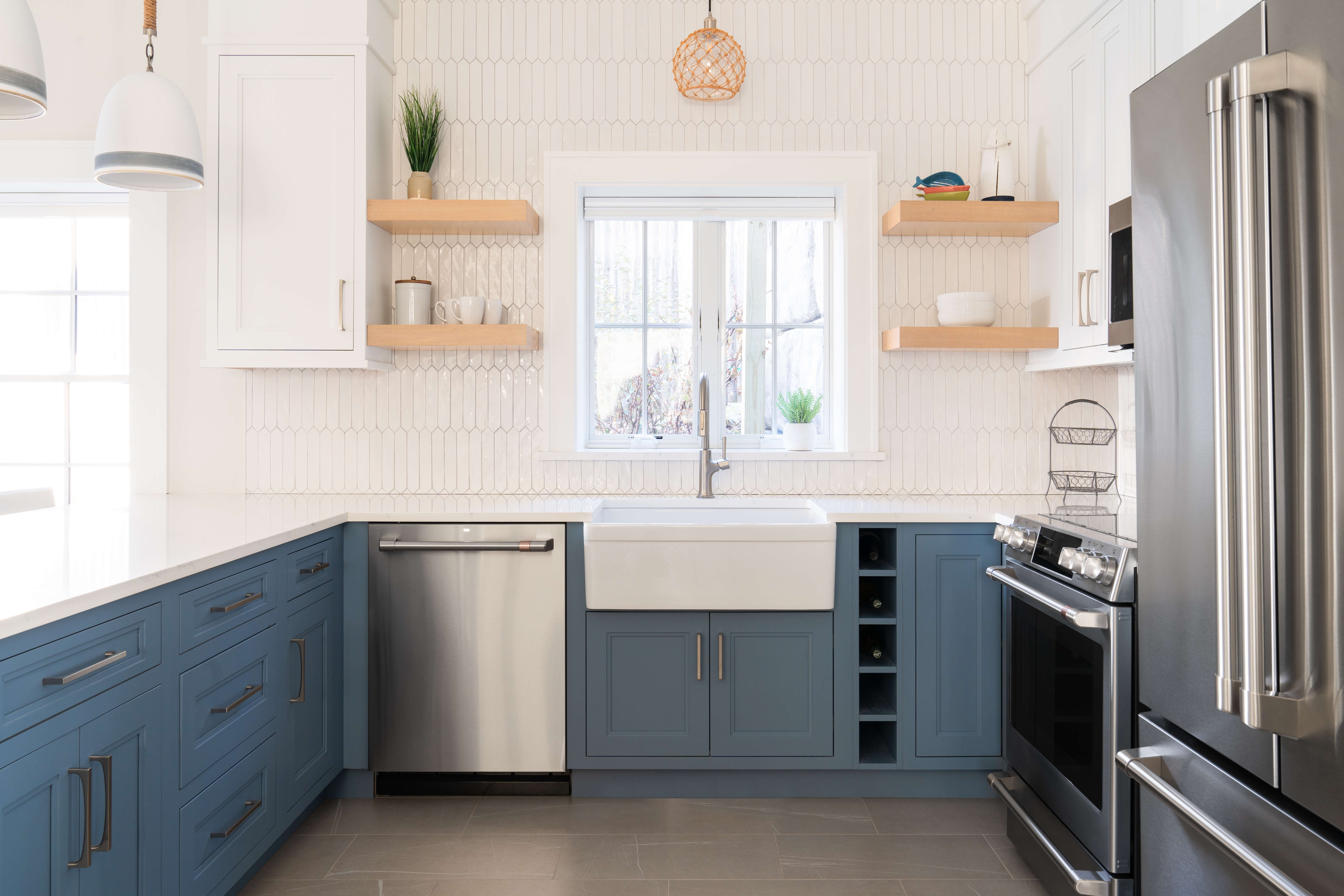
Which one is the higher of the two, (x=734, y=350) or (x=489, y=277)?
(x=489, y=277)

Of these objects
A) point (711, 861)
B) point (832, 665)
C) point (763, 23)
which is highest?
point (763, 23)

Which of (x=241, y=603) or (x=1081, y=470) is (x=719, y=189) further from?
(x=241, y=603)

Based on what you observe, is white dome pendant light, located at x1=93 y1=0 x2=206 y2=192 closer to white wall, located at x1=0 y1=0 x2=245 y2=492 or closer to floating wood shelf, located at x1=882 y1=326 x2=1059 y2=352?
white wall, located at x1=0 y1=0 x2=245 y2=492

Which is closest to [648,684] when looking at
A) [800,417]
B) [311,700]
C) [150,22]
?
[311,700]

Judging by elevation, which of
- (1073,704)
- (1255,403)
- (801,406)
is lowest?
(1073,704)

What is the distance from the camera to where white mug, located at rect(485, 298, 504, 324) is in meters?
2.88

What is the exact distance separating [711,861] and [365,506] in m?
1.55

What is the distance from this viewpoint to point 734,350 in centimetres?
324

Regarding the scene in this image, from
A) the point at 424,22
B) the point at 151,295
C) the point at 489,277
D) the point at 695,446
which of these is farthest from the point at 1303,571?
the point at 151,295

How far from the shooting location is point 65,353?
10.0 ft

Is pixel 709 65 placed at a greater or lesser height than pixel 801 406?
greater

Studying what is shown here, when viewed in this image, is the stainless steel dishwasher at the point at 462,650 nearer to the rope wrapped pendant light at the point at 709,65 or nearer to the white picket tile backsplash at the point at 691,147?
the white picket tile backsplash at the point at 691,147

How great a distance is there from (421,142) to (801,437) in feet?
5.91

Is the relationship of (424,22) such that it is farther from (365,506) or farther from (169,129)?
(365,506)
